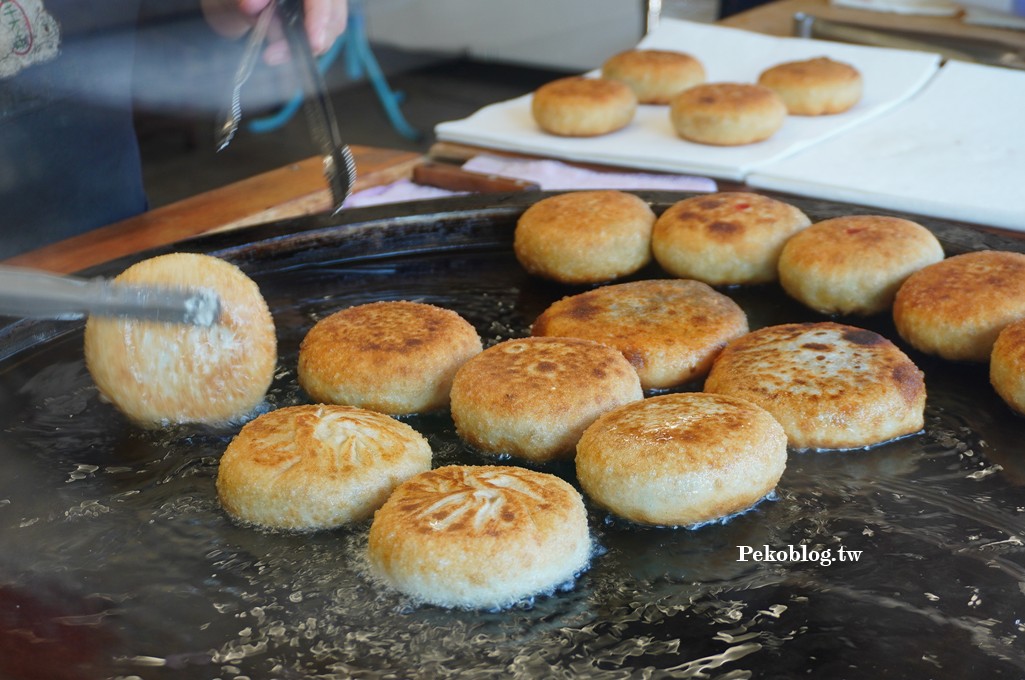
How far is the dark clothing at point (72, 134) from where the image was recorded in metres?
2.41

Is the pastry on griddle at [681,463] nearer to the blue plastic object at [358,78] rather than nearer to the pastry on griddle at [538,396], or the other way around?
the pastry on griddle at [538,396]

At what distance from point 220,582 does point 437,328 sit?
23.5 inches

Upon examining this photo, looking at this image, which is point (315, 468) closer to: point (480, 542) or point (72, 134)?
point (480, 542)

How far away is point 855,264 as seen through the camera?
1.86 m

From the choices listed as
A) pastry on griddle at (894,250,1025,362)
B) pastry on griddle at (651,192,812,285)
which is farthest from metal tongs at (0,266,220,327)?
pastry on griddle at (894,250,1025,362)

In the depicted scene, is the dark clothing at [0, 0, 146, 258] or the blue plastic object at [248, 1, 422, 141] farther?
the blue plastic object at [248, 1, 422, 141]

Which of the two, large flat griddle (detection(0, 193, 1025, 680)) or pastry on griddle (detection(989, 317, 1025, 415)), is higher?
pastry on griddle (detection(989, 317, 1025, 415))

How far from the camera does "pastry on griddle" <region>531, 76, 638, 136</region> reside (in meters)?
2.99

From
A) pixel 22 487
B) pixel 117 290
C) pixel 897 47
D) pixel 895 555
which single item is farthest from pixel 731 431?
pixel 897 47

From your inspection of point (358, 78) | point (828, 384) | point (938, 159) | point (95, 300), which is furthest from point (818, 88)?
point (358, 78)

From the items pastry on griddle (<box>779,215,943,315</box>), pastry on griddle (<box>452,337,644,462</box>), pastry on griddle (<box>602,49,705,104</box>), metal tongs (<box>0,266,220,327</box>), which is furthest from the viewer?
pastry on griddle (<box>602,49,705,104</box>)

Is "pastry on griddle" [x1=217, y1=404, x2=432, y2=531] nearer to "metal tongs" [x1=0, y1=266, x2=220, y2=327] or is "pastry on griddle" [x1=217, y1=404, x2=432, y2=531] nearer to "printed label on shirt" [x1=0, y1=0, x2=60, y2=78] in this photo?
"metal tongs" [x1=0, y1=266, x2=220, y2=327]

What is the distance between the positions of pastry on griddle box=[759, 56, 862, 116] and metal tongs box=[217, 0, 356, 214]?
159cm

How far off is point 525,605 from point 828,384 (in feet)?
2.03
